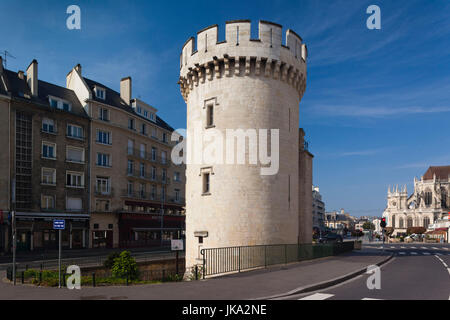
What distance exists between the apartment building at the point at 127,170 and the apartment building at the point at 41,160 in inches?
63.7

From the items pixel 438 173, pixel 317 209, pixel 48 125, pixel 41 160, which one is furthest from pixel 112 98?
pixel 438 173

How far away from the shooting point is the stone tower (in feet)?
66.1

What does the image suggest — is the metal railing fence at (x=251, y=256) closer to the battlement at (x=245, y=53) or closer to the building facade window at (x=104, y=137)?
the battlement at (x=245, y=53)

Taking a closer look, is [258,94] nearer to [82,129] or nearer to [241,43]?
[241,43]

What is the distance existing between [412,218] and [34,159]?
121 meters

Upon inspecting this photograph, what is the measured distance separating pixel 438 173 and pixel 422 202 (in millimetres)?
16165

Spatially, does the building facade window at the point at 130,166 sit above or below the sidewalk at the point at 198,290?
above

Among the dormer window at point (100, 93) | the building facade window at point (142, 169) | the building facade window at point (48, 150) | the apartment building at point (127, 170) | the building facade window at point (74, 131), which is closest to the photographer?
the building facade window at point (48, 150)

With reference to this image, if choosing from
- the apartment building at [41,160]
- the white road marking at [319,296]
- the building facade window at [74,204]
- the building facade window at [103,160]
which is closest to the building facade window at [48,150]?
the apartment building at [41,160]

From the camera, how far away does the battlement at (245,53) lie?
20406mm
